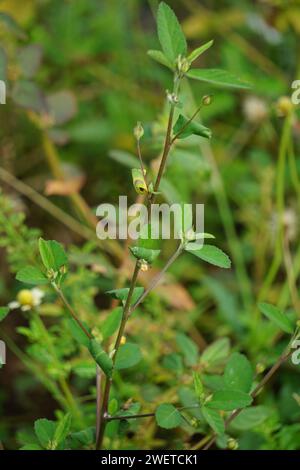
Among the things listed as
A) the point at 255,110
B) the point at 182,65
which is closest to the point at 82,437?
the point at 182,65

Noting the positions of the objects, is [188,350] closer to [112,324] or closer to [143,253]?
[112,324]

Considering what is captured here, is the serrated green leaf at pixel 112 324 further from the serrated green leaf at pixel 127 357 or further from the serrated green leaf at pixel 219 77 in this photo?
the serrated green leaf at pixel 219 77

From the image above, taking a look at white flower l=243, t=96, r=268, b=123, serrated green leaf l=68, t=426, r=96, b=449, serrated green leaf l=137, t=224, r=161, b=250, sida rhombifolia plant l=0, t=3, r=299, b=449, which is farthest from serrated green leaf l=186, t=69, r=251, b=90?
white flower l=243, t=96, r=268, b=123

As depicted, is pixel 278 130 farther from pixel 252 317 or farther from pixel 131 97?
pixel 252 317

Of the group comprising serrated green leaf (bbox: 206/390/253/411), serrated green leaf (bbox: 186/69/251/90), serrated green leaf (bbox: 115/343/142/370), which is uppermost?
serrated green leaf (bbox: 186/69/251/90)

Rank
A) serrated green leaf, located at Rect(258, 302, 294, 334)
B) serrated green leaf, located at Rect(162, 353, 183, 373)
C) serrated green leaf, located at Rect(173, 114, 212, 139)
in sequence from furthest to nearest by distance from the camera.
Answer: serrated green leaf, located at Rect(162, 353, 183, 373) → serrated green leaf, located at Rect(258, 302, 294, 334) → serrated green leaf, located at Rect(173, 114, 212, 139)

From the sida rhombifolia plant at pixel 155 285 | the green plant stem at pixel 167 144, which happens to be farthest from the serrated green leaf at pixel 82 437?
the green plant stem at pixel 167 144

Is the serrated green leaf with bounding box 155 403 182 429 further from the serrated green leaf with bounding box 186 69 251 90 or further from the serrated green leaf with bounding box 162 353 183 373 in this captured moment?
the serrated green leaf with bounding box 186 69 251 90
